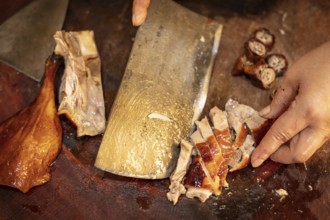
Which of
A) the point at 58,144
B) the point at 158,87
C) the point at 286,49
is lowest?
the point at 58,144

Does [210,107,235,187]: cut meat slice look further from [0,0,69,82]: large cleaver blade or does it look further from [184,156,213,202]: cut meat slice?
[0,0,69,82]: large cleaver blade

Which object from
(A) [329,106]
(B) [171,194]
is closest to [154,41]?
(B) [171,194]

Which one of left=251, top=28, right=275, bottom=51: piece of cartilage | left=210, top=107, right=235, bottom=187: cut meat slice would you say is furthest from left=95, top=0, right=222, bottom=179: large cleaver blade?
left=251, top=28, right=275, bottom=51: piece of cartilage

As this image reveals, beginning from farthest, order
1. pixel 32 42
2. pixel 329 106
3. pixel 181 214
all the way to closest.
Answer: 1. pixel 32 42
2. pixel 181 214
3. pixel 329 106

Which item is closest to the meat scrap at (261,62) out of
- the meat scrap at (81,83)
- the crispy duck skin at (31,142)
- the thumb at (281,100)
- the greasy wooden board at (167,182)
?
the greasy wooden board at (167,182)

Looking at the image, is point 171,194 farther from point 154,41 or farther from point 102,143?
point 154,41

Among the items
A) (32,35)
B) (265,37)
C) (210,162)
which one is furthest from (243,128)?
(32,35)

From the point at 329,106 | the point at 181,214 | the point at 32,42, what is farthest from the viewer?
the point at 32,42

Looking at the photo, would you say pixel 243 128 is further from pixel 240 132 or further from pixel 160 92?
pixel 160 92
